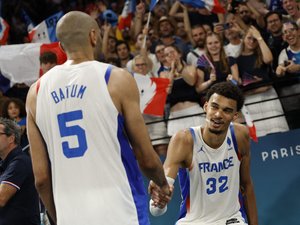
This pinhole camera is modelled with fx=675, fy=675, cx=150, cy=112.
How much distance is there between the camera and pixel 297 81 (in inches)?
325

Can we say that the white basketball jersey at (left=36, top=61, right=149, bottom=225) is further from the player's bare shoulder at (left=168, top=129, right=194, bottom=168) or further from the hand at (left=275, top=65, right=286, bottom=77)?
the hand at (left=275, top=65, right=286, bottom=77)

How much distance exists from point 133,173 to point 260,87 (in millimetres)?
4682

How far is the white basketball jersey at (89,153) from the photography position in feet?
12.2

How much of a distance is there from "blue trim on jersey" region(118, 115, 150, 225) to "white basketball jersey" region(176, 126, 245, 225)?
7.17 feet

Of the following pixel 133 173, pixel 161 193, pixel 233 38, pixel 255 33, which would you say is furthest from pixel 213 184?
pixel 233 38

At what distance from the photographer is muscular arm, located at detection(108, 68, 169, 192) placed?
3729 millimetres

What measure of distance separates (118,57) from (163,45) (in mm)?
1070

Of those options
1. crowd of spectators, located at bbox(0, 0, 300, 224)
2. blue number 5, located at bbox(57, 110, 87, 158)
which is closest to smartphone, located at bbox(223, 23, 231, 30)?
crowd of spectators, located at bbox(0, 0, 300, 224)

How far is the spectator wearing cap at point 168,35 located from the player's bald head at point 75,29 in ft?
18.9

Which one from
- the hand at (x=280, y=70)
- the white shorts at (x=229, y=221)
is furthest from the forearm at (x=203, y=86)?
the white shorts at (x=229, y=221)

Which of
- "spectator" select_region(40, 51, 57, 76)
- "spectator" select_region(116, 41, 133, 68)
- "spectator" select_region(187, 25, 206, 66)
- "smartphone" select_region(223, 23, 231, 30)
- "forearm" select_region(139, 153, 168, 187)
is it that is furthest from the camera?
"spectator" select_region(116, 41, 133, 68)

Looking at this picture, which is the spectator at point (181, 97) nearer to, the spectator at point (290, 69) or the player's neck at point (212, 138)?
the spectator at point (290, 69)

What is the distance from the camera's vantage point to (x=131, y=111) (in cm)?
374

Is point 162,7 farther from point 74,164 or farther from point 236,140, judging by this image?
point 74,164
